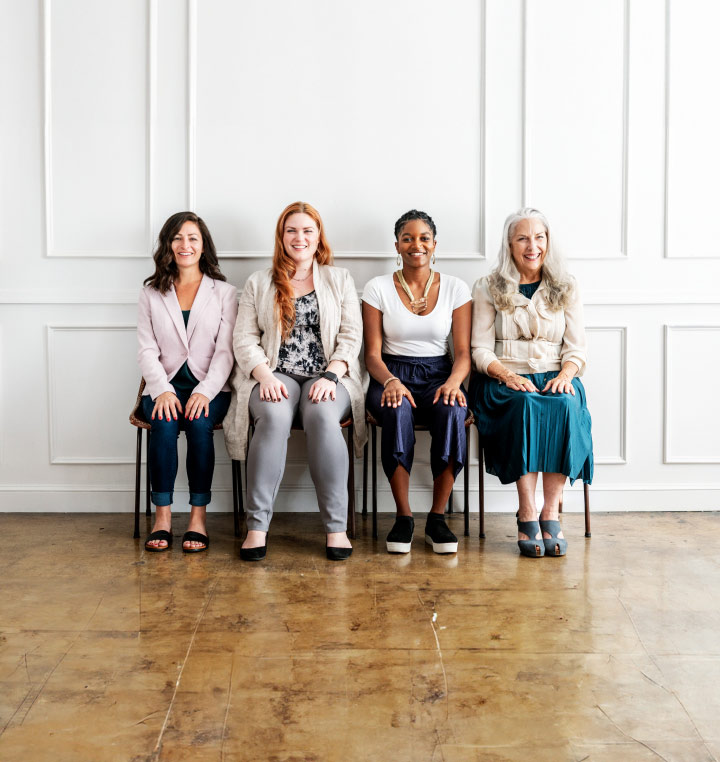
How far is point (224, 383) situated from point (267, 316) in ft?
1.11

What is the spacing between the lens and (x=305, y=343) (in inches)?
131

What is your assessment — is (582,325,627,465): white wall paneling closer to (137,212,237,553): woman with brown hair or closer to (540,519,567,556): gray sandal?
(540,519,567,556): gray sandal

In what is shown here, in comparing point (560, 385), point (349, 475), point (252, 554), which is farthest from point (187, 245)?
point (560, 385)

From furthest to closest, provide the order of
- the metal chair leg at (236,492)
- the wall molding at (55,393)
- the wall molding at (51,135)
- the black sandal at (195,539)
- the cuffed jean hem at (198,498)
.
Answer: the wall molding at (55,393) < the wall molding at (51,135) < the metal chair leg at (236,492) < the cuffed jean hem at (198,498) < the black sandal at (195,539)

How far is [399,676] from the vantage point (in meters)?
1.99

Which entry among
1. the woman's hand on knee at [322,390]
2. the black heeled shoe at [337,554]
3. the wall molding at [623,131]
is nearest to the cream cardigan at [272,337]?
the woman's hand on knee at [322,390]

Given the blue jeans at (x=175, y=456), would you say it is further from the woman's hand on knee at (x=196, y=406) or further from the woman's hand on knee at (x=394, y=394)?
the woman's hand on knee at (x=394, y=394)

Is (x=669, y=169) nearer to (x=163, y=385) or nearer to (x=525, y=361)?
(x=525, y=361)

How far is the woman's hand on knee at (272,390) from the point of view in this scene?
3113 mm

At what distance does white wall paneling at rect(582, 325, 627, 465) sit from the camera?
3.66 meters

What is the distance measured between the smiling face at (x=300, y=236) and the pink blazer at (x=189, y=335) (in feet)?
1.22

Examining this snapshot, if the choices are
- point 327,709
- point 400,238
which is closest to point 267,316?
point 400,238

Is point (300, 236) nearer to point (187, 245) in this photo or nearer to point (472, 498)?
point (187, 245)

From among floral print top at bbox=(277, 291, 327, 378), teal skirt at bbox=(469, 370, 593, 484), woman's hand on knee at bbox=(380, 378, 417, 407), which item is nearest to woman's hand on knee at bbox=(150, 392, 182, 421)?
floral print top at bbox=(277, 291, 327, 378)
